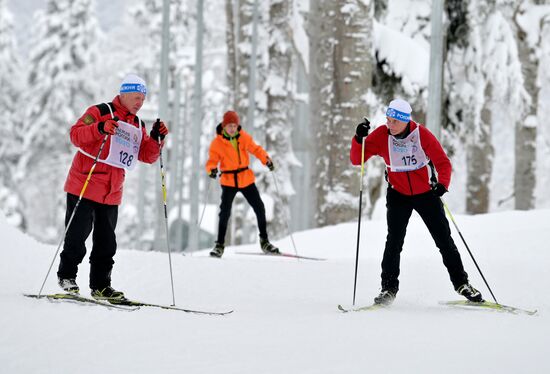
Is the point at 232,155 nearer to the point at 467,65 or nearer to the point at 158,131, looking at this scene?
the point at 158,131

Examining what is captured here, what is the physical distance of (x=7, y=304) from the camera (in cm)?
598

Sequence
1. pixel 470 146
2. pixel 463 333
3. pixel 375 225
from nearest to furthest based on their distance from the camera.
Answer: pixel 463 333, pixel 375 225, pixel 470 146

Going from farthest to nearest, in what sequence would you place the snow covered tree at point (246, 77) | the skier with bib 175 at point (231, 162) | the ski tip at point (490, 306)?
1. the snow covered tree at point (246, 77)
2. the skier with bib 175 at point (231, 162)
3. the ski tip at point (490, 306)

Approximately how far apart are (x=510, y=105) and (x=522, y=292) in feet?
42.2

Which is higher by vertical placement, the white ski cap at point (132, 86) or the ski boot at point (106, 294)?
the white ski cap at point (132, 86)

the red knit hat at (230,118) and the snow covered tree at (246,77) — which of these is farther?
the snow covered tree at (246,77)

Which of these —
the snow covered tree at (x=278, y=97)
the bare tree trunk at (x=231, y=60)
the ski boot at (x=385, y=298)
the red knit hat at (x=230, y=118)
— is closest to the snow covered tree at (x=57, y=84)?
the bare tree trunk at (x=231, y=60)

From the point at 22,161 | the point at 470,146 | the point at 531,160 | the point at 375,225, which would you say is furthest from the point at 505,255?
the point at 22,161

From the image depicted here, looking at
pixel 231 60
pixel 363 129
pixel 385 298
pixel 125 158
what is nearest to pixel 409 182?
pixel 363 129

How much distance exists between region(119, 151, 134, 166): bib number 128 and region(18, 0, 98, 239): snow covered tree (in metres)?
40.1

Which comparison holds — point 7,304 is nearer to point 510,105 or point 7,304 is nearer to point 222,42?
point 510,105

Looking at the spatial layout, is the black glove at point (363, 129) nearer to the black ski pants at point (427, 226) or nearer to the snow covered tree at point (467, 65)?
the black ski pants at point (427, 226)

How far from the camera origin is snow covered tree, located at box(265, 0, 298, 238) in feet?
66.6

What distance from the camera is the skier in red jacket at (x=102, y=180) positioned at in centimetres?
643
